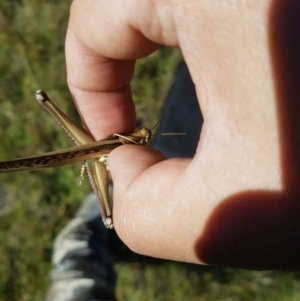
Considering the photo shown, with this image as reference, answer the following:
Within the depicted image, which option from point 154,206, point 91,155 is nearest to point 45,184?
point 91,155

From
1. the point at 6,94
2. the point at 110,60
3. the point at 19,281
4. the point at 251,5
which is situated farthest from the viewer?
the point at 6,94

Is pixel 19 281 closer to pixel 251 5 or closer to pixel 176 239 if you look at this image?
pixel 176 239

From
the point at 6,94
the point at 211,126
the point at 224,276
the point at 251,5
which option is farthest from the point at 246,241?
the point at 6,94

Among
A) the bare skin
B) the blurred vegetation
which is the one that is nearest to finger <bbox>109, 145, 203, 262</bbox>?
the bare skin

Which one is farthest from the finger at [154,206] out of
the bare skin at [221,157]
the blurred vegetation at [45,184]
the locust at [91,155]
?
the blurred vegetation at [45,184]

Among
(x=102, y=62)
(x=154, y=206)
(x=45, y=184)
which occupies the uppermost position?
(x=102, y=62)

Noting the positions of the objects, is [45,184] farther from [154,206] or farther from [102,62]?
[154,206]

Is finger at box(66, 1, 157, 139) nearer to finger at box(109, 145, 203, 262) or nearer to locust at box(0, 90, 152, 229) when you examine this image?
locust at box(0, 90, 152, 229)
